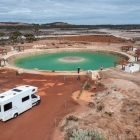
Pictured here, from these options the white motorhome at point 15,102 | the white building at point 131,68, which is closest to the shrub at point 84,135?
the white motorhome at point 15,102

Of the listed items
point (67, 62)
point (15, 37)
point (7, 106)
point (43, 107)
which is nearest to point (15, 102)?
point (7, 106)

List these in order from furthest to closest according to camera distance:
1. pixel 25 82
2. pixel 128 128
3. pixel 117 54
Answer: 1. pixel 117 54
2. pixel 25 82
3. pixel 128 128

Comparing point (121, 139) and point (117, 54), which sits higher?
point (117, 54)

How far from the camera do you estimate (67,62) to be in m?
37.5

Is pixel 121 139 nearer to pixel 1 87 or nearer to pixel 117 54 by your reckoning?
pixel 1 87

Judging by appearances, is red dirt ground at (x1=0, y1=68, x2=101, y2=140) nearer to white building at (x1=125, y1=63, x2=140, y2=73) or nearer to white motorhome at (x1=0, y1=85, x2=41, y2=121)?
white motorhome at (x1=0, y1=85, x2=41, y2=121)

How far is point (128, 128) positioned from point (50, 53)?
3496 cm

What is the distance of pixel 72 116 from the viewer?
583 inches

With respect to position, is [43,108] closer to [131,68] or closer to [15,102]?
[15,102]

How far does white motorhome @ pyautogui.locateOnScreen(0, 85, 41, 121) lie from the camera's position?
1411cm

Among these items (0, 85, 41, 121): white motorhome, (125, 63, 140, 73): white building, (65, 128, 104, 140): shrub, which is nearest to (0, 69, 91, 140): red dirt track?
(0, 85, 41, 121): white motorhome

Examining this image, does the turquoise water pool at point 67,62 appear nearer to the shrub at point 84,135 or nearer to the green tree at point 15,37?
the green tree at point 15,37

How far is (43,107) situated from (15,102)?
2.65 m

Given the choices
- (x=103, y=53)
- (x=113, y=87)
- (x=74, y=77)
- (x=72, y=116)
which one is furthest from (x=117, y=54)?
(x=72, y=116)
